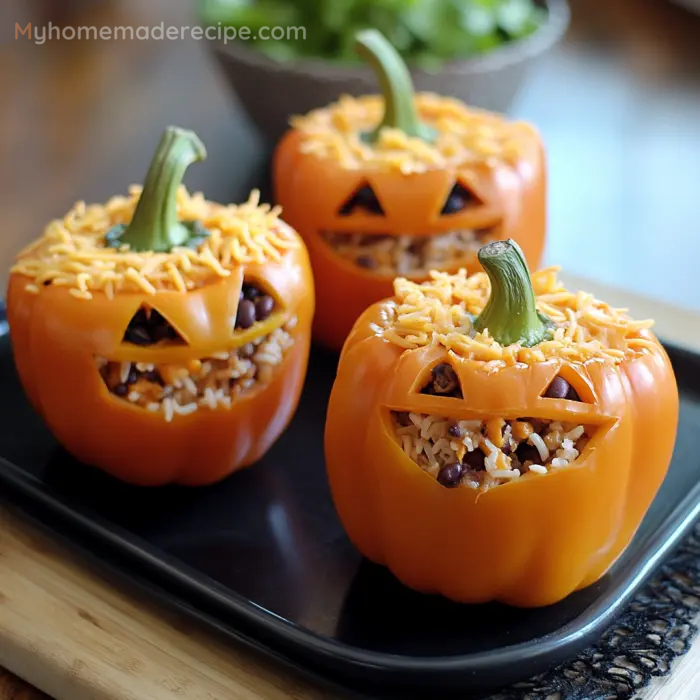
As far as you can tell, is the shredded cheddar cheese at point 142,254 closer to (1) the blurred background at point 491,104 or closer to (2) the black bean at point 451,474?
(2) the black bean at point 451,474

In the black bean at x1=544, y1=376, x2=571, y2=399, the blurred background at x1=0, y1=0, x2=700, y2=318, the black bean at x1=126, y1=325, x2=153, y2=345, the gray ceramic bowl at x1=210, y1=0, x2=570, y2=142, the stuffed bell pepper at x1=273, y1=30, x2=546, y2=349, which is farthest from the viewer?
the blurred background at x1=0, y1=0, x2=700, y2=318

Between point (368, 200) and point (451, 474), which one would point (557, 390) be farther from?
point (368, 200)

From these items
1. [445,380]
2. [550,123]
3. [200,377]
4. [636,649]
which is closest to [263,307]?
[200,377]

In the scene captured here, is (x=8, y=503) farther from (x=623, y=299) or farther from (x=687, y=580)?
(x=623, y=299)

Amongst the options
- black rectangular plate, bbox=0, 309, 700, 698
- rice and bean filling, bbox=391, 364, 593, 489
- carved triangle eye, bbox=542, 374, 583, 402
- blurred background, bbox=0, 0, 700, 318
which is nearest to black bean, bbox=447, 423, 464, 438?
rice and bean filling, bbox=391, 364, 593, 489

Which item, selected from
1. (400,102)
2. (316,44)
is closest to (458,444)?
(400,102)

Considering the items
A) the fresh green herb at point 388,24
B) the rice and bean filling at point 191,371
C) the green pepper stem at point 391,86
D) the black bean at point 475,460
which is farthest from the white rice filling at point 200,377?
the fresh green herb at point 388,24

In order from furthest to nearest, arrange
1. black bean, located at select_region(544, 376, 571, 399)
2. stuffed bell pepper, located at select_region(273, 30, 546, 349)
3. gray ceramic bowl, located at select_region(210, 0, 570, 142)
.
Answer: gray ceramic bowl, located at select_region(210, 0, 570, 142)
stuffed bell pepper, located at select_region(273, 30, 546, 349)
black bean, located at select_region(544, 376, 571, 399)

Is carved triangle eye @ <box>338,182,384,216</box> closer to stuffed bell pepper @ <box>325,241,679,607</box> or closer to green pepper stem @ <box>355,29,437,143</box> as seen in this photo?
green pepper stem @ <box>355,29,437,143</box>
